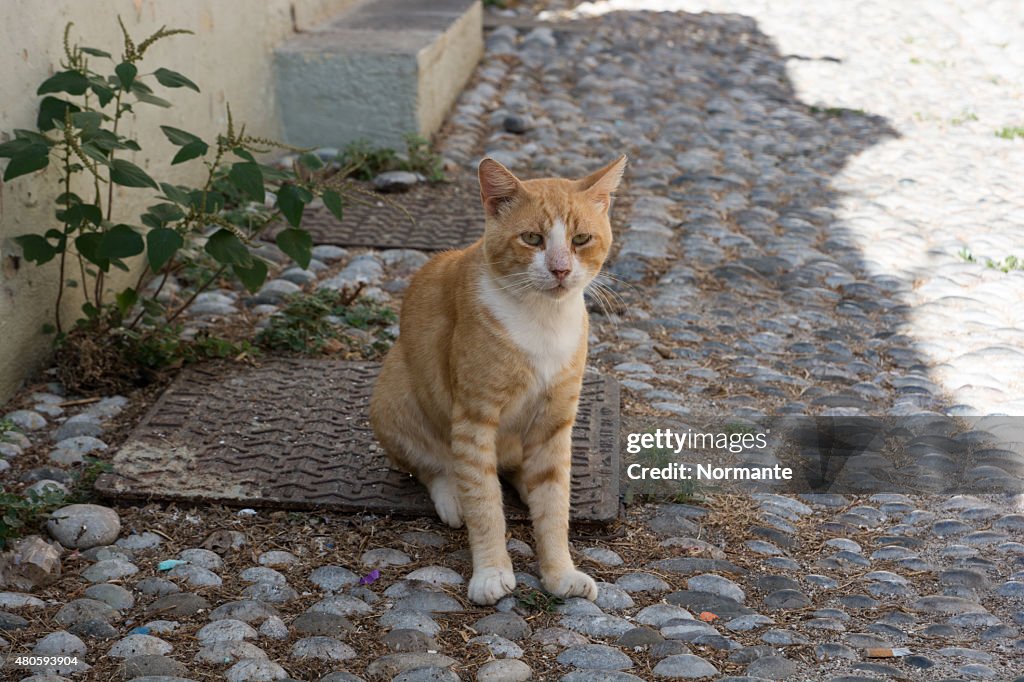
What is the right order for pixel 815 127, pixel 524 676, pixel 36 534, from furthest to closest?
1. pixel 815 127
2. pixel 36 534
3. pixel 524 676

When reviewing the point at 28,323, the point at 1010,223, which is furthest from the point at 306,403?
the point at 1010,223

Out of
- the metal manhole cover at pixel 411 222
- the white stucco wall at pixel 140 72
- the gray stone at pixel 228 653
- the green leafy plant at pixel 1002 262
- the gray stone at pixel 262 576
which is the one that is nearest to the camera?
the gray stone at pixel 228 653

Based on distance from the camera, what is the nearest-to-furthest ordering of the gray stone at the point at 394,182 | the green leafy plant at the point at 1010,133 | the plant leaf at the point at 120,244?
the plant leaf at the point at 120,244 → the gray stone at the point at 394,182 → the green leafy plant at the point at 1010,133

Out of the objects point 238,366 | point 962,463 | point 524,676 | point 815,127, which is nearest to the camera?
point 524,676

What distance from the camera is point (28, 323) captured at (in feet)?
15.0

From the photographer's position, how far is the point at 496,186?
351cm

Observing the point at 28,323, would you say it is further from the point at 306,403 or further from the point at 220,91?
the point at 220,91

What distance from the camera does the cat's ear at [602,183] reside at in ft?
11.7

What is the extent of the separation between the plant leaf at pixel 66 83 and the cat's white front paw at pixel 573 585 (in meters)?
2.67

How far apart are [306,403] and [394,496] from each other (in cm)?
83

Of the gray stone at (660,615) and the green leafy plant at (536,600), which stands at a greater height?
the green leafy plant at (536,600)

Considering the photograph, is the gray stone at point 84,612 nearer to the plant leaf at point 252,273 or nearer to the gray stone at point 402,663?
the gray stone at point 402,663

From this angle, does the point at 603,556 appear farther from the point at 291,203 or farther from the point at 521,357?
the point at 291,203

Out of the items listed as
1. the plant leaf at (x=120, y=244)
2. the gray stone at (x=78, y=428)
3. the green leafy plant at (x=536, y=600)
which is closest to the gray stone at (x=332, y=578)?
the green leafy plant at (x=536, y=600)
